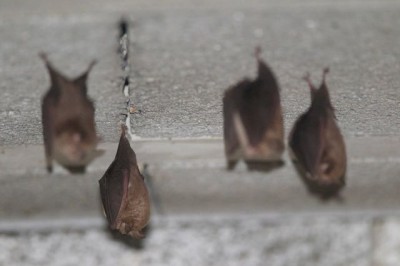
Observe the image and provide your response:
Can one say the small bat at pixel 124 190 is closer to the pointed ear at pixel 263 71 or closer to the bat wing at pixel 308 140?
the bat wing at pixel 308 140

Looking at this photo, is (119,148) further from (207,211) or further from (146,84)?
(207,211)

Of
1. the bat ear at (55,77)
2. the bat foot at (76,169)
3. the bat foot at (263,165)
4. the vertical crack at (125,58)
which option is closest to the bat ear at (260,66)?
the vertical crack at (125,58)

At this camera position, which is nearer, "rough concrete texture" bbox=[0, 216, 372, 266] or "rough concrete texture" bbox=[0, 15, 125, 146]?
"rough concrete texture" bbox=[0, 15, 125, 146]

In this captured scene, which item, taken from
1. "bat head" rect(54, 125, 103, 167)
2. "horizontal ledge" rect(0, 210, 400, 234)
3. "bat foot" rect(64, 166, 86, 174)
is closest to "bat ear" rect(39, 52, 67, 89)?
"bat head" rect(54, 125, 103, 167)

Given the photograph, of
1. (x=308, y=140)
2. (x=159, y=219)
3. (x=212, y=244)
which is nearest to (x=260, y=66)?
(x=308, y=140)

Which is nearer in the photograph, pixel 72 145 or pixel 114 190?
pixel 72 145

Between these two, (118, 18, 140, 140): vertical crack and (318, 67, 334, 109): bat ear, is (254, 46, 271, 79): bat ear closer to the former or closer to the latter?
(318, 67, 334, 109): bat ear

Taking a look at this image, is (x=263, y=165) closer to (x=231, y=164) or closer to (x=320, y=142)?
(x=231, y=164)
